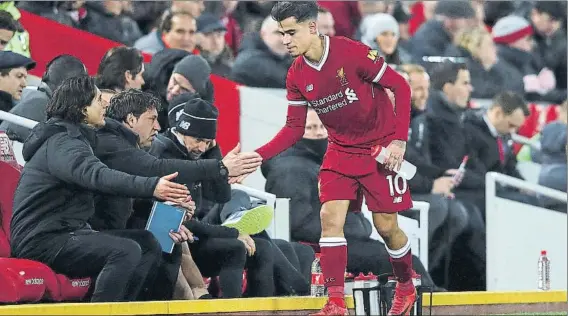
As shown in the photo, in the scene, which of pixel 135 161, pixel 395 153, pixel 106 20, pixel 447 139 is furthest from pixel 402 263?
pixel 106 20

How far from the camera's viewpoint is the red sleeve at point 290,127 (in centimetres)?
781

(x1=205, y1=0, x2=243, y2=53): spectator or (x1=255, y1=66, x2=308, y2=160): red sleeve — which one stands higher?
(x1=205, y1=0, x2=243, y2=53): spectator

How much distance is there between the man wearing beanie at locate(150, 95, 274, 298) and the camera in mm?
8086

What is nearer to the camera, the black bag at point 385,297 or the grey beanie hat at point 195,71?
the black bag at point 385,297

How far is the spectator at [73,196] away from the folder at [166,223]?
11.0 inches

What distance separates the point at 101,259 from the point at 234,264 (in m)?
1.07

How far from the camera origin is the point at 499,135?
12055 millimetres

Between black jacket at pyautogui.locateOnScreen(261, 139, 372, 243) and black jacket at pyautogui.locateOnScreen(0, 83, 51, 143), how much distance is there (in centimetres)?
189

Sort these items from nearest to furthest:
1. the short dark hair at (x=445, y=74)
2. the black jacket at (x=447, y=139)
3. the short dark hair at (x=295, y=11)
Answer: the short dark hair at (x=295, y=11)
the black jacket at (x=447, y=139)
the short dark hair at (x=445, y=74)

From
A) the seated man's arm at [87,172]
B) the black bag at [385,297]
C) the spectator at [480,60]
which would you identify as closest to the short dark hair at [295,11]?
the seated man's arm at [87,172]

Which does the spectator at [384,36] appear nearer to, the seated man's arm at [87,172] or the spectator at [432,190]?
the spectator at [432,190]

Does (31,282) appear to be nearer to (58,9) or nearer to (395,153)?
(395,153)

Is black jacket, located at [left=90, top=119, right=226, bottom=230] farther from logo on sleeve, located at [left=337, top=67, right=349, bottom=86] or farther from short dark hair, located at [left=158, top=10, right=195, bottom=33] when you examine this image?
short dark hair, located at [left=158, top=10, right=195, bottom=33]

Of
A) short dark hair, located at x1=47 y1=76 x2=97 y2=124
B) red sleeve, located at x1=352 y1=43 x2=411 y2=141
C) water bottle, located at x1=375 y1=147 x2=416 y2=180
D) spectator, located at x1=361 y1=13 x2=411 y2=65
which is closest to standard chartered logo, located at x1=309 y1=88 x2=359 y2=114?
red sleeve, located at x1=352 y1=43 x2=411 y2=141
